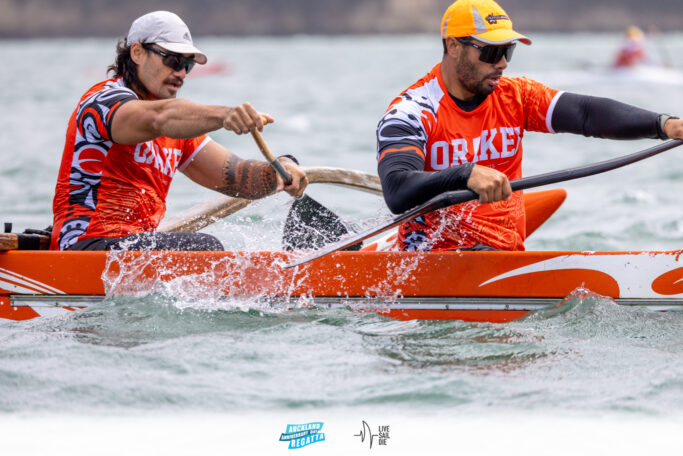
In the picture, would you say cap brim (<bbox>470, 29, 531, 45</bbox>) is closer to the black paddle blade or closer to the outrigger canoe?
the outrigger canoe

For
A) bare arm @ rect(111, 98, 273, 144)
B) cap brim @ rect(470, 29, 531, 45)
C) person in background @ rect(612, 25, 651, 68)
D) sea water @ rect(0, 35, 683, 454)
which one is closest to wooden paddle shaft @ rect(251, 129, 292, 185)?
bare arm @ rect(111, 98, 273, 144)

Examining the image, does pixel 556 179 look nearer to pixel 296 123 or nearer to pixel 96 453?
pixel 96 453

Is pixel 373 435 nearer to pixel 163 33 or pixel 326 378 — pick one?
pixel 326 378

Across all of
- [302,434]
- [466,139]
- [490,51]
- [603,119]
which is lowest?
[302,434]

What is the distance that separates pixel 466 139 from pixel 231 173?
1.37m

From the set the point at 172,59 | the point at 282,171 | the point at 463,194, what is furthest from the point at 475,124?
the point at 172,59

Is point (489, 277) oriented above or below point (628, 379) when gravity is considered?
above

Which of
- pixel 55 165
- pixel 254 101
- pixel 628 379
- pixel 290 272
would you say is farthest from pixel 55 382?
pixel 254 101

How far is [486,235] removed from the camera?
14.8 feet

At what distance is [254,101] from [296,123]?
235 inches

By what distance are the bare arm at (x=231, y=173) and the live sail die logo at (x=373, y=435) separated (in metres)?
1.84

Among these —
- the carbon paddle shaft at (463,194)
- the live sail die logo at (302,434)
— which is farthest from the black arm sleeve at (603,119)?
the live sail die logo at (302,434)

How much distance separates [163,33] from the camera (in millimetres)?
4453

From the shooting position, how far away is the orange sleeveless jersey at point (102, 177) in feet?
14.5
